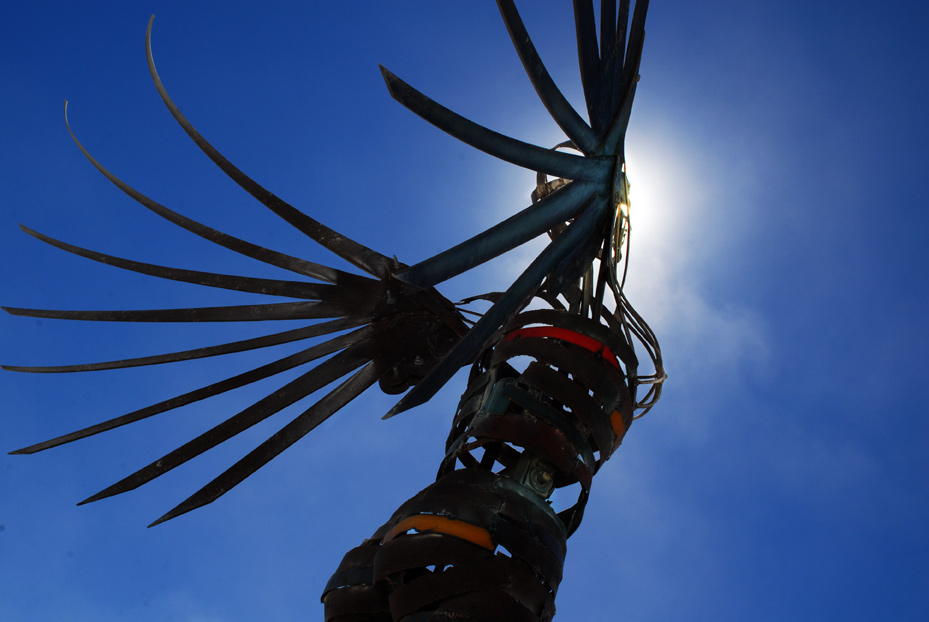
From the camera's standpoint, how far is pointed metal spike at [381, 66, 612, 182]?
214 centimetres

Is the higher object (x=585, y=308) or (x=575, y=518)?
(x=585, y=308)

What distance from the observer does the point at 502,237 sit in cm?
262

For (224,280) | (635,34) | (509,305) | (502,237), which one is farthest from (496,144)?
(224,280)

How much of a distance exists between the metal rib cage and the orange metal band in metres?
0.40

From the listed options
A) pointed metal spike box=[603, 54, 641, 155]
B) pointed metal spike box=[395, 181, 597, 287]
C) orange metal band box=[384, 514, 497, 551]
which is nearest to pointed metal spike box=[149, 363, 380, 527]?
orange metal band box=[384, 514, 497, 551]

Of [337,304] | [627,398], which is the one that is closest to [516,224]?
[627,398]

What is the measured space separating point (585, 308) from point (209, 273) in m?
1.73

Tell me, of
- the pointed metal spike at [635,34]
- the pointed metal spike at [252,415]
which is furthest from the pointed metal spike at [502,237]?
the pointed metal spike at [252,415]

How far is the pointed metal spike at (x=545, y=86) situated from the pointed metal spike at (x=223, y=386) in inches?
53.1

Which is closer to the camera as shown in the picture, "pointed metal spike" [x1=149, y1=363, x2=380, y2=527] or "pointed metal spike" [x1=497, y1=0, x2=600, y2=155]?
"pointed metal spike" [x1=497, y1=0, x2=600, y2=155]

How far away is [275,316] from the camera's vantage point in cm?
335

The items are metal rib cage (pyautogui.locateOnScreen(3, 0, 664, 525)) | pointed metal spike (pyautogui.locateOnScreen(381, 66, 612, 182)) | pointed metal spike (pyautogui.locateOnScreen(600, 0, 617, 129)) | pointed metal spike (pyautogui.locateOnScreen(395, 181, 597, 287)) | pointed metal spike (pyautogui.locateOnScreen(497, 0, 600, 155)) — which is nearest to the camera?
pointed metal spike (pyautogui.locateOnScreen(381, 66, 612, 182))

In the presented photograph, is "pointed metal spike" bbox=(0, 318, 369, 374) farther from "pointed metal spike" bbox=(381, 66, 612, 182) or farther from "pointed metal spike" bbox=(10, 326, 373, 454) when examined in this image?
"pointed metal spike" bbox=(381, 66, 612, 182)

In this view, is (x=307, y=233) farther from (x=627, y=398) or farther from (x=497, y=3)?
(x=627, y=398)
